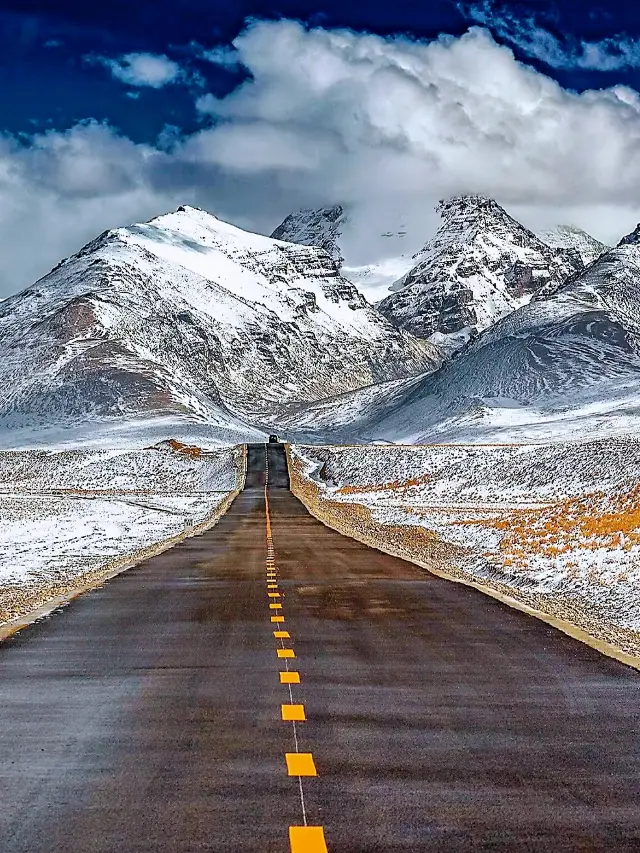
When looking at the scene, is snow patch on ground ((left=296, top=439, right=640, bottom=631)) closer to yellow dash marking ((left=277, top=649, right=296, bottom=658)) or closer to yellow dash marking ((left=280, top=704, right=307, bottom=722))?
yellow dash marking ((left=277, top=649, right=296, bottom=658))

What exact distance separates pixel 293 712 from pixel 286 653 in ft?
9.74

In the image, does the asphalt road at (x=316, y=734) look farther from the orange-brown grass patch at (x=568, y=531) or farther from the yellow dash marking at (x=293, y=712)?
the orange-brown grass patch at (x=568, y=531)

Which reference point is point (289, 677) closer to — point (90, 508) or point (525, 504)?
point (90, 508)

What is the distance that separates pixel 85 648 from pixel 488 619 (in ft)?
19.0

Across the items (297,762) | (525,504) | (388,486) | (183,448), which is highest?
(183,448)

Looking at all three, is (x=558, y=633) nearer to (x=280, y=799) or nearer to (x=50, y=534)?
(x=280, y=799)

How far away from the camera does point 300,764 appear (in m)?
7.24

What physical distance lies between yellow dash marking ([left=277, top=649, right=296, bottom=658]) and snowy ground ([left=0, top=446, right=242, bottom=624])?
483 cm

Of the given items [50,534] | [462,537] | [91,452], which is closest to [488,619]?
[462,537]

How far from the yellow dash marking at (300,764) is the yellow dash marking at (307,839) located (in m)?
1.02

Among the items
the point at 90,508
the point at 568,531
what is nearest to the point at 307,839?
the point at 568,531

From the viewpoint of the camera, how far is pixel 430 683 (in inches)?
396

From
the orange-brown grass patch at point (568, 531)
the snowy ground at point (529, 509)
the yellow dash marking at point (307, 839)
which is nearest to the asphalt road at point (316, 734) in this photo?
the yellow dash marking at point (307, 839)

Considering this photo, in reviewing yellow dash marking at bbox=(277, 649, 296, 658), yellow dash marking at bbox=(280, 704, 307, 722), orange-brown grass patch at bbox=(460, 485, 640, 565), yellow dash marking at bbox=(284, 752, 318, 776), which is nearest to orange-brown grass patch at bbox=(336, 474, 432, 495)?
orange-brown grass patch at bbox=(460, 485, 640, 565)
